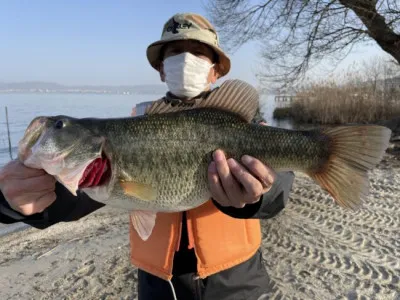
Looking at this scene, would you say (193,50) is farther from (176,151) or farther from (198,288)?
(198,288)

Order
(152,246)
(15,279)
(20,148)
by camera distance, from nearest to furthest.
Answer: (20,148)
(152,246)
(15,279)

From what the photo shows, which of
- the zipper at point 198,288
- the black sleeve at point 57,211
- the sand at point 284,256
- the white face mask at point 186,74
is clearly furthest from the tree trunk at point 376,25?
the black sleeve at point 57,211

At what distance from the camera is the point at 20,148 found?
178cm

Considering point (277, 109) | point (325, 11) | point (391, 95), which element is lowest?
point (277, 109)

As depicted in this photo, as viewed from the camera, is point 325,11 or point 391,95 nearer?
point 325,11

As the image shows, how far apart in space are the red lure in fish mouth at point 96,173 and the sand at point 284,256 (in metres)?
2.29

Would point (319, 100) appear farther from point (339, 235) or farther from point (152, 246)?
point (152, 246)

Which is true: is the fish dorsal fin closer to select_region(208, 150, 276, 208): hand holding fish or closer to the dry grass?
select_region(208, 150, 276, 208): hand holding fish

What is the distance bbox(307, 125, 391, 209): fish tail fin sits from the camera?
1.80m

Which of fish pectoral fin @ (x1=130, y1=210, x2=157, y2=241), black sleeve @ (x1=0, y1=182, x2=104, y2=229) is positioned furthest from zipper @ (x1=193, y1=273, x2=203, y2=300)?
black sleeve @ (x1=0, y1=182, x2=104, y2=229)

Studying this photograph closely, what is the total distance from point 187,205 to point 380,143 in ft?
3.29

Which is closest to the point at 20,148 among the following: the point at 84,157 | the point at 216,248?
the point at 84,157

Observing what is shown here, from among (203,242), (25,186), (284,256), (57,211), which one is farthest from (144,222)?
(284,256)

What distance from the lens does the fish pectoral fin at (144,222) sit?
1.97 meters
